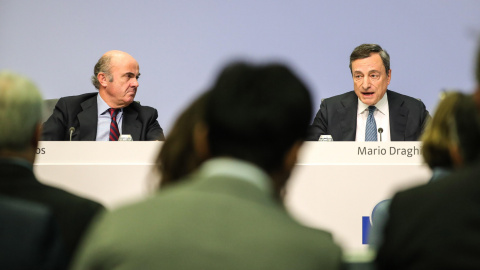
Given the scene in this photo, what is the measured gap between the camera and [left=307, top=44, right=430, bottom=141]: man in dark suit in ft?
16.8

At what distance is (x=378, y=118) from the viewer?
5.25 m

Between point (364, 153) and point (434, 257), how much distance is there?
A: 2.74m

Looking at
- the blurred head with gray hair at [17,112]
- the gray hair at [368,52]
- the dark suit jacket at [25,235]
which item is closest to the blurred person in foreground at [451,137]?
the dark suit jacket at [25,235]

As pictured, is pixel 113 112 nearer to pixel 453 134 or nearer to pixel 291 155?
pixel 453 134

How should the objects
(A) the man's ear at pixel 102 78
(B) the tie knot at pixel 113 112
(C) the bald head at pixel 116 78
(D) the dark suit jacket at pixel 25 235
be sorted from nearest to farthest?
(D) the dark suit jacket at pixel 25 235 → (B) the tie knot at pixel 113 112 → (C) the bald head at pixel 116 78 → (A) the man's ear at pixel 102 78

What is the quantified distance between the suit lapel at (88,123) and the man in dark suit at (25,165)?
3.52 m

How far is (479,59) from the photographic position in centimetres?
119

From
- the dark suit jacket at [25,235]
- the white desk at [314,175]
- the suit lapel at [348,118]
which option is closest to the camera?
the dark suit jacket at [25,235]

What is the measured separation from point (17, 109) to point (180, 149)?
15.3 inches

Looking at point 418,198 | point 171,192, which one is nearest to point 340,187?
point 418,198

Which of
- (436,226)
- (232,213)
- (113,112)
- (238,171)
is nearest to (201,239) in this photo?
(232,213)

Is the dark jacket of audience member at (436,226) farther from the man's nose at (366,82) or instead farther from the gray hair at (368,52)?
the gray hair at (368,52)

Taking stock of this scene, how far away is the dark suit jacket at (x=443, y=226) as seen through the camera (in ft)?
3.64

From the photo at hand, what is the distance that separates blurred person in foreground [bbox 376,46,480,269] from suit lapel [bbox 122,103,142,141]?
4.11 m
